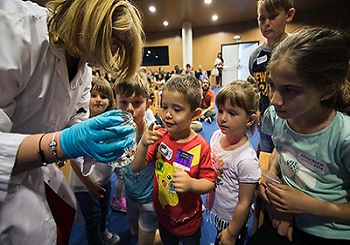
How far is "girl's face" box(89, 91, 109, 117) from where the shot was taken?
1371 mm

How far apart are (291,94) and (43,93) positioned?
0.83 metres

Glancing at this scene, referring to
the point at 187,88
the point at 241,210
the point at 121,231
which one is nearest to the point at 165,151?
the point at 187,88

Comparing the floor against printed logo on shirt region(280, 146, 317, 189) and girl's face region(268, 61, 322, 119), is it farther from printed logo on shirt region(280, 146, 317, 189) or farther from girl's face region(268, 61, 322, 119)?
girl's face region(268, 61, 322, 119)

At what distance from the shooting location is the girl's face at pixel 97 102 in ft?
4.50

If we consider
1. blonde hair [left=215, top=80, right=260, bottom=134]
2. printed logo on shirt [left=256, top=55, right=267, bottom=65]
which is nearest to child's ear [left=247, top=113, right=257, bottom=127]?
blonde hair [left=215, top=80, right=260, bottom=134]

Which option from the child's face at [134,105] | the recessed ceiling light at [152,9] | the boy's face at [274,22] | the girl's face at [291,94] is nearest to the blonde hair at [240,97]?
the girl's face at [291,94]

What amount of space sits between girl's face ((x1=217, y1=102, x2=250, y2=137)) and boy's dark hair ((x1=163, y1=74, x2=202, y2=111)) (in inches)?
5.8

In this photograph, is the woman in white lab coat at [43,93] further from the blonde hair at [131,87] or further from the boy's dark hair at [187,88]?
the blonde hair at [131,87]

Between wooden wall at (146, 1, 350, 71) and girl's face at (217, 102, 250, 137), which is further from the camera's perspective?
wooden wall at (146, 1, 350, 71)

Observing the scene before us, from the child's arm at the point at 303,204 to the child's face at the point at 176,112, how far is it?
43cm

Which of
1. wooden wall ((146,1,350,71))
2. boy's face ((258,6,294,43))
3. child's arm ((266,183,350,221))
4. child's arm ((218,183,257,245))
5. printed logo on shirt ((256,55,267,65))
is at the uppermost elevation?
wooden wall ((146,1,350,71))

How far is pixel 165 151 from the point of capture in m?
0.93

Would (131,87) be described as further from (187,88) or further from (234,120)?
(234,120)

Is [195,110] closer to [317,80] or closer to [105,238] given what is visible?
[317,80]
